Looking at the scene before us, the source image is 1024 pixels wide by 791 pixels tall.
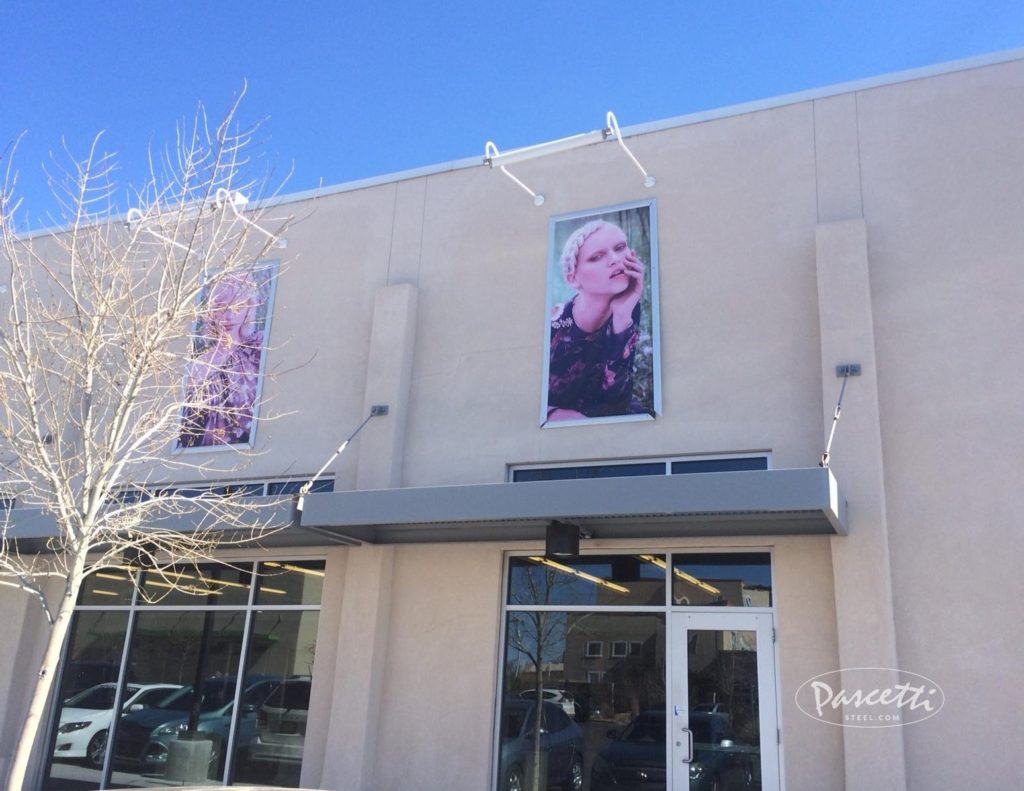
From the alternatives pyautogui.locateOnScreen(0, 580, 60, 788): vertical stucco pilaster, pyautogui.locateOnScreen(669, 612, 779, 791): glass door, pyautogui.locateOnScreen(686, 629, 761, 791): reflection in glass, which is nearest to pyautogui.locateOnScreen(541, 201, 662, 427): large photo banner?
pyautogui.locateOnScreen(669, 612, 779, 791): glass door

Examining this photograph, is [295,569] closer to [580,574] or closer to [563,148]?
[580,574]

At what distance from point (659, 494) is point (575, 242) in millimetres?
4474

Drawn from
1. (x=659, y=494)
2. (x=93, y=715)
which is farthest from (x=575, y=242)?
(x=93, y=715)

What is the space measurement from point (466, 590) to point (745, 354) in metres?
4.28

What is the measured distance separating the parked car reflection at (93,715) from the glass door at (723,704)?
6808 millimetres

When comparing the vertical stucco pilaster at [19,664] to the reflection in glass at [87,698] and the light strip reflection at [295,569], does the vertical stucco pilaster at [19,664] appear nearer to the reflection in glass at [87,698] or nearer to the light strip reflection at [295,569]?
the reflection in glass at [87,698]

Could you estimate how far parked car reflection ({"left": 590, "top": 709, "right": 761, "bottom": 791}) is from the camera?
9.44 metres

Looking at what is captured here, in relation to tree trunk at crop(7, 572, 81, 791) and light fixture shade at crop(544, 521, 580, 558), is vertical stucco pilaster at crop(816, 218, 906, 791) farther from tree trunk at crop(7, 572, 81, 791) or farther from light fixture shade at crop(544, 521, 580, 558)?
tree trunk at crop(7, 572, 81, 791)

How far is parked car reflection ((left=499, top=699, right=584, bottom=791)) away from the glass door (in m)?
1.17

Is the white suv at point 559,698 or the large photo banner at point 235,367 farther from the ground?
the large photo banner at point 235,367

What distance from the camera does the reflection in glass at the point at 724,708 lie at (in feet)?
31.0

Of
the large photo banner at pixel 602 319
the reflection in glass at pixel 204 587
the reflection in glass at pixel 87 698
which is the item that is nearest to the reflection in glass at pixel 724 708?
the large photo banner at pixel 602 319

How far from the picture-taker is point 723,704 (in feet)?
31.8

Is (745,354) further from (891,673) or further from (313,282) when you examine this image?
(313,282)
